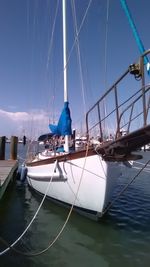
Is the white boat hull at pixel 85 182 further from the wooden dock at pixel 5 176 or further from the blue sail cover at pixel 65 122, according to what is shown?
the wooden dock at pixel 5 176

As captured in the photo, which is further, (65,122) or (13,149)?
(13,149)

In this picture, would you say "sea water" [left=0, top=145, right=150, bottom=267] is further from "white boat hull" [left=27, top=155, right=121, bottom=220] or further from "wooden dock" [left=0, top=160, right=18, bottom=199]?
"wooden dock" [left=0, top=160, right=18, bottom=199]

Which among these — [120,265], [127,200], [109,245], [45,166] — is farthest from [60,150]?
[120,265]

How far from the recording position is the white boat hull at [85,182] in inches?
347

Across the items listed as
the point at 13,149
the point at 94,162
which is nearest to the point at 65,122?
the point at 94,162

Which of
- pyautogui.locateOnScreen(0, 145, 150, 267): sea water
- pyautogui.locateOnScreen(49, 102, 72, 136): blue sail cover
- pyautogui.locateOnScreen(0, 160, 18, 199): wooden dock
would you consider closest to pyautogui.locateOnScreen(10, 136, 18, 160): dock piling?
pyautogui.locateOnScreen(0, 160, 18, 199): wooden dock

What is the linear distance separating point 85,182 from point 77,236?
1.70 m

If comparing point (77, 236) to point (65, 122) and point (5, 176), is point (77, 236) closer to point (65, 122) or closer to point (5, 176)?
point (5, 176)

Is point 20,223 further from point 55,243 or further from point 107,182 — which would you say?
point 107,182

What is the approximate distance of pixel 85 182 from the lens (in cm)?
927

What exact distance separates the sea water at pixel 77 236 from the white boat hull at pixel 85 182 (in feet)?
1.89

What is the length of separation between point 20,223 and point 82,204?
6.86ft

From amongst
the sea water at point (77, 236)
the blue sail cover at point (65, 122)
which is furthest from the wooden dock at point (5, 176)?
the blue sail cover at point (65, 122)

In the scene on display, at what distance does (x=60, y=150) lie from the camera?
38.9ft
